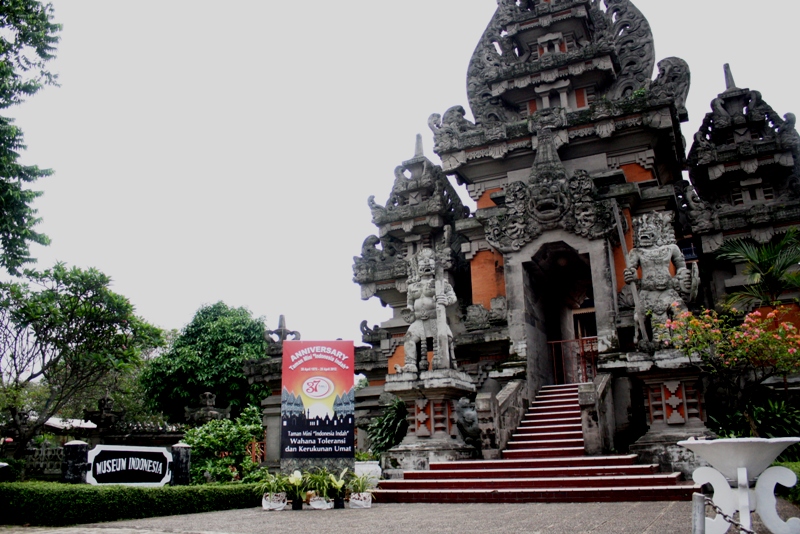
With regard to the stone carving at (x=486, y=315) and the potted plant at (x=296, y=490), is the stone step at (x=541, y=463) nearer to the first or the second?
the potted plant at (x=296, y=490)

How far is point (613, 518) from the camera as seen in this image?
25.6 ft

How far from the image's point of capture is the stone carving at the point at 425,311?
13.8m

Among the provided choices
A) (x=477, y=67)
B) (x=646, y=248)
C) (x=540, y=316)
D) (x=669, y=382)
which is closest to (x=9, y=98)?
(x=477, y=67)

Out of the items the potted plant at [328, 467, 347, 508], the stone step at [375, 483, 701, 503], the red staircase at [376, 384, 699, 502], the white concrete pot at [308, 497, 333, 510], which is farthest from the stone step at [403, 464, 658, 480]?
the white concrete pot at [308, 497, 333, 510]

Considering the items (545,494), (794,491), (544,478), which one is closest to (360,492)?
(545,494)

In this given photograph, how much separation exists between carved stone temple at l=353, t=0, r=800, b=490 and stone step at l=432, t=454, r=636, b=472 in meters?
0.40

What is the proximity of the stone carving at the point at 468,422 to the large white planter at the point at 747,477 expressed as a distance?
7401 mm

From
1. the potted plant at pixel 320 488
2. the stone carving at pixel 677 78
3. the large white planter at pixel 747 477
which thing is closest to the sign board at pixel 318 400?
the potted plant at pixel 320 488

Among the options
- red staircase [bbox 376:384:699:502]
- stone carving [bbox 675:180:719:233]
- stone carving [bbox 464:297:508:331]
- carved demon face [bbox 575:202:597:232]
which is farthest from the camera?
stone carving [bbox 675:180:719:233]

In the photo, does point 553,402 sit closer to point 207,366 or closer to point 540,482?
point 540,482

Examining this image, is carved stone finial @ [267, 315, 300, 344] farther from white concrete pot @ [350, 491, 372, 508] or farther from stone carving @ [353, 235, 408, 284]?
white concrete pot @ [350, 491, 372, 508]

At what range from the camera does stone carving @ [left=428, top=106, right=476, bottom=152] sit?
19062 mm

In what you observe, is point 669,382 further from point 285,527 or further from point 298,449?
point 285,527

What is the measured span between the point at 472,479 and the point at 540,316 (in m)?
6.20
